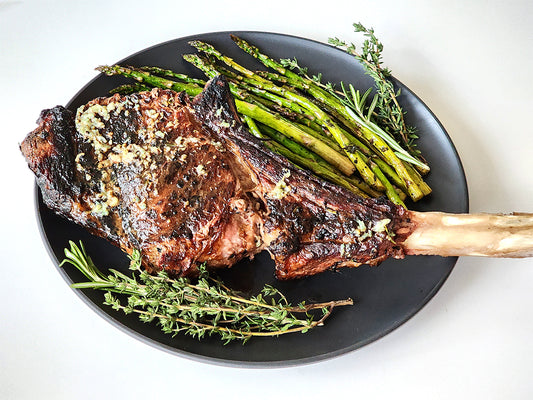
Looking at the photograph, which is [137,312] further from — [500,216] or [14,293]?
[500,216]

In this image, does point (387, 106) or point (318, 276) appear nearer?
point (318, 276)

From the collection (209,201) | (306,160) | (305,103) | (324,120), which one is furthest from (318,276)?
(305,103)

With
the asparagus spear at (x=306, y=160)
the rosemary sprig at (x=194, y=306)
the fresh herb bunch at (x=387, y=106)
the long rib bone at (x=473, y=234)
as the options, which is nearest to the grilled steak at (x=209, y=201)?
the long rib bone at (x=473, y=234)

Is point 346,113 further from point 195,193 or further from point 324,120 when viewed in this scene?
point 195,193

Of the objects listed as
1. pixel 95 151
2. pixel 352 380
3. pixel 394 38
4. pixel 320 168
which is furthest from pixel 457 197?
pixel 95 151

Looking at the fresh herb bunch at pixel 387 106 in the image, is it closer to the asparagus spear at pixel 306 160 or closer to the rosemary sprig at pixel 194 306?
the asparagus spear at pixel 306 160
